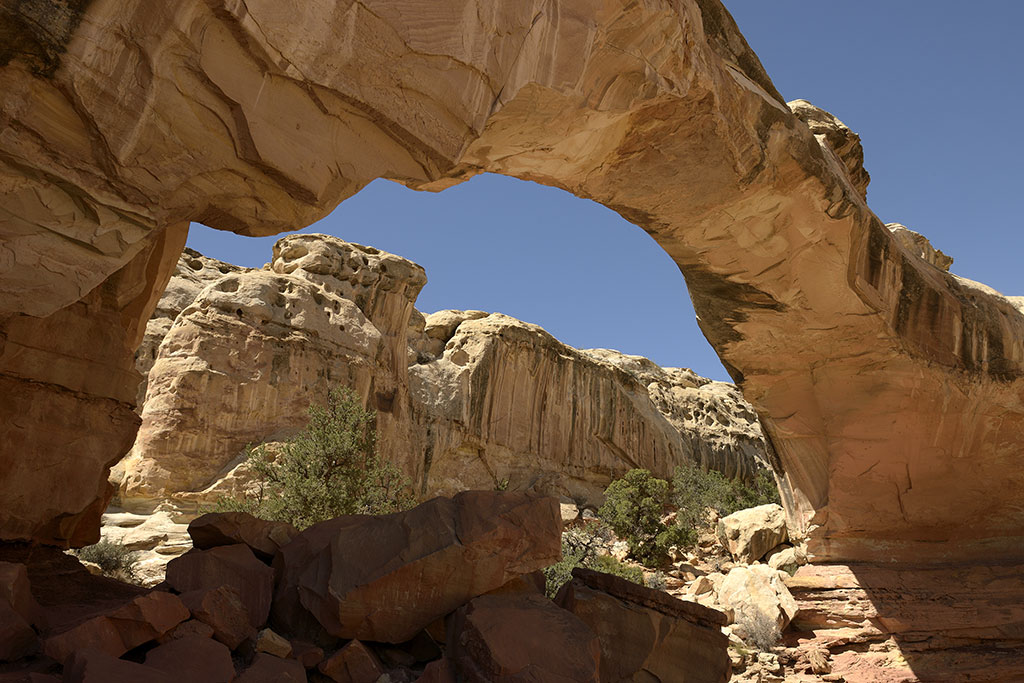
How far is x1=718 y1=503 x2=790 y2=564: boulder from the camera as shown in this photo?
553 inches

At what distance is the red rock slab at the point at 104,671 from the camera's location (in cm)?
269

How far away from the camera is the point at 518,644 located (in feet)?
Result: 12.3

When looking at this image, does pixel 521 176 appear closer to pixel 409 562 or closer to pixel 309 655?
pixel 409 562

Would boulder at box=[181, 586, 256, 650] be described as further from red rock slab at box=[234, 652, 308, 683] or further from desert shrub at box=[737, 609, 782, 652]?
desert shrub at box=[737, 609, 782, 652]

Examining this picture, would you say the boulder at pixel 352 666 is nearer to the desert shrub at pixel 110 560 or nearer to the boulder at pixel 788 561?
the desert shrub at pixel 110 560

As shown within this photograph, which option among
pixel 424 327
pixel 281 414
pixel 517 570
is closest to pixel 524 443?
pixel 424 327

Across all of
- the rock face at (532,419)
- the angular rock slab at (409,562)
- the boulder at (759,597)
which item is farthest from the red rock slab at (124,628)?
the rock face at (532,419)

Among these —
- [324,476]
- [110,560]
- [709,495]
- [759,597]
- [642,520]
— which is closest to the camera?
[110,560]

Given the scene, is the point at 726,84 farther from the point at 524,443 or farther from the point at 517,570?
the point at 524,443

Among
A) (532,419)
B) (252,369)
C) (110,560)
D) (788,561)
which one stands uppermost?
(532,419)

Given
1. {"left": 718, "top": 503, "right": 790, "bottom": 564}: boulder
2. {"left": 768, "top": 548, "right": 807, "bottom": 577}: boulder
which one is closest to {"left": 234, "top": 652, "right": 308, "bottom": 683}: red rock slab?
{"left": 768, "top": 548, "right": 807, "bottom": 577}: boulder

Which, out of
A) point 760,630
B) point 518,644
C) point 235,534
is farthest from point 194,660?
point 760,630

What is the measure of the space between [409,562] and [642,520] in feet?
55.8

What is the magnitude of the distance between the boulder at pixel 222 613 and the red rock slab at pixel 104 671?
0.60 m
